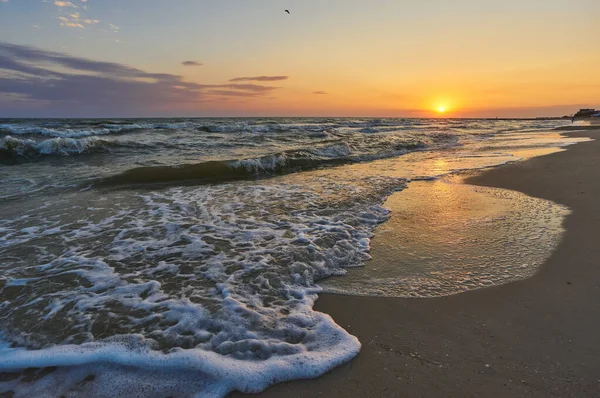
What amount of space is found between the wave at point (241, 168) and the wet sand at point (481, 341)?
776cm

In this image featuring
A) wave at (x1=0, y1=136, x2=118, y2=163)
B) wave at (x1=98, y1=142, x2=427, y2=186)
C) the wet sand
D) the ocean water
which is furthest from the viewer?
wave at (x1=0, y1=136, x2=118, y2=163)

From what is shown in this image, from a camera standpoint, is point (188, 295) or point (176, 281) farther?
point (176, 281)

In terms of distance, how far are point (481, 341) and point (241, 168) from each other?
9656mm

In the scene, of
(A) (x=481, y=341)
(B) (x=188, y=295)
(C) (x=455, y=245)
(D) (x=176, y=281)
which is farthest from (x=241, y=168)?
(A) (x=481, y=341)

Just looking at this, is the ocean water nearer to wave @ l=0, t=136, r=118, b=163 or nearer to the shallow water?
the shallow water

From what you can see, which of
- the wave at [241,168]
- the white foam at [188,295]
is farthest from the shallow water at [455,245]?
the wave at [241,168]

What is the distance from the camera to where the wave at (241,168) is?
995 cm

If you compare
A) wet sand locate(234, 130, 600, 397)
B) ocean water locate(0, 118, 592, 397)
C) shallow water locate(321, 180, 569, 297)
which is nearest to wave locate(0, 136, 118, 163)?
ocean water locate(0, 118, 592, 397)

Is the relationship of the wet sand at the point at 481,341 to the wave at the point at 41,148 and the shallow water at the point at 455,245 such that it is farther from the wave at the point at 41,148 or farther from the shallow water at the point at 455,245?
the wave at the point at 41,148

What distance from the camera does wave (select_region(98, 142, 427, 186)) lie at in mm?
9945

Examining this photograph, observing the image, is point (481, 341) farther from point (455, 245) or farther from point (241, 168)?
point (241, 168)

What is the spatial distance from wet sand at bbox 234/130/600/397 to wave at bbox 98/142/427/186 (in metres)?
7.76

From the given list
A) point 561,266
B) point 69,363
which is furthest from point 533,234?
point 69,363

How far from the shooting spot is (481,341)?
2650 millimetres
